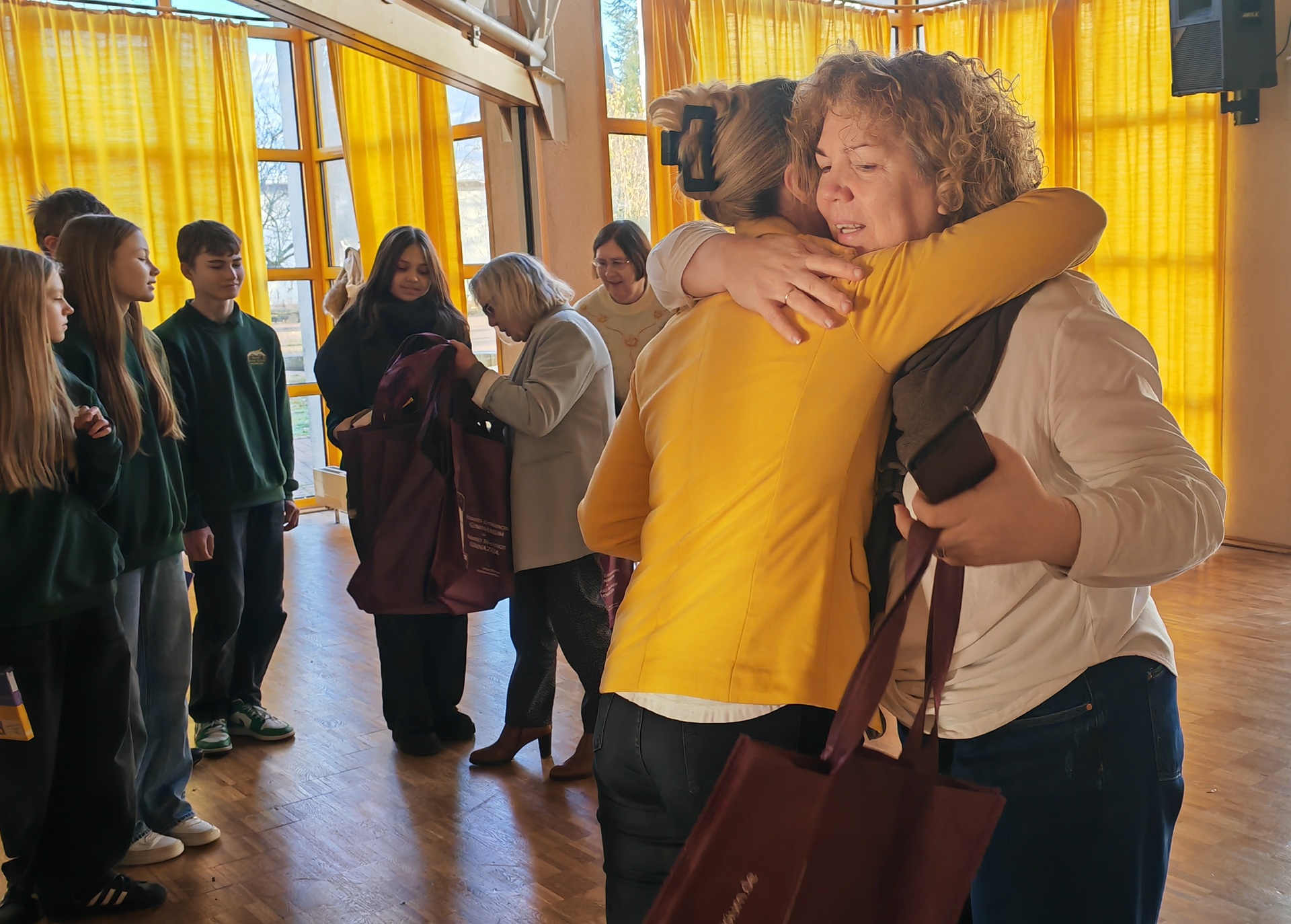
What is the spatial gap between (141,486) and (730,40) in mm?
5668

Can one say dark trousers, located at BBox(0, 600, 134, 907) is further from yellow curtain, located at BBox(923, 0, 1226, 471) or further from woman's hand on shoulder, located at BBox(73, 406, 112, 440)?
yellow curtain, located at BBox(923, 0, 1226, 471)

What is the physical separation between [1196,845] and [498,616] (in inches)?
129

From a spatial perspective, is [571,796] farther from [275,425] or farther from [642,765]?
[642,765]

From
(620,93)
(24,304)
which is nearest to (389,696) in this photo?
(24,304)

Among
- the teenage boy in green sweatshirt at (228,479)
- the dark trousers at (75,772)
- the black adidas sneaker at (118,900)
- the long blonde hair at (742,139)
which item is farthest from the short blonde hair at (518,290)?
the long blonde hair at (742,139)

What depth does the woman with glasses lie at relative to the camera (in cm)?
397

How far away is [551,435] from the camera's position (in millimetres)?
3189

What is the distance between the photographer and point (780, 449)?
106 cm

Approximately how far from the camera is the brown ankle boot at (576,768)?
3236mm

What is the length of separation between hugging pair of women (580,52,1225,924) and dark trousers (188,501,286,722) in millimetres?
2662

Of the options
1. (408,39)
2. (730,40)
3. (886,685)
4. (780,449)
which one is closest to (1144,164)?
(730,40)

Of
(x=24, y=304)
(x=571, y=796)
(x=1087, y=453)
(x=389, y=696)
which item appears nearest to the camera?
(x=1087, y=453)

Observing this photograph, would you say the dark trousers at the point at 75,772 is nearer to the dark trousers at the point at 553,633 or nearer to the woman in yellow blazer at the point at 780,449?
the dark trousers at the point at 553,633

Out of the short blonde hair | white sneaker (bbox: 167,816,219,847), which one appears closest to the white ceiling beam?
the short blonde hair
